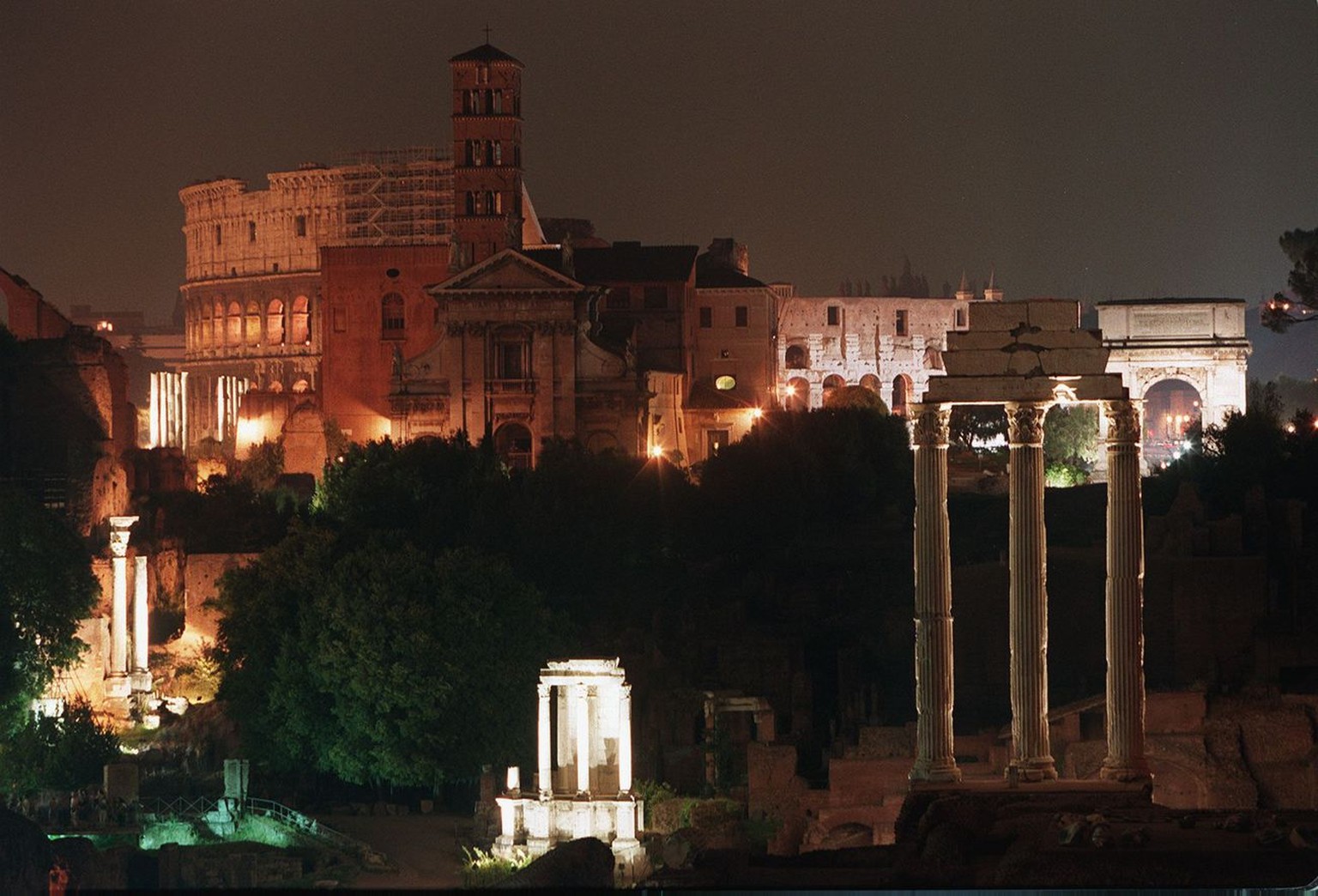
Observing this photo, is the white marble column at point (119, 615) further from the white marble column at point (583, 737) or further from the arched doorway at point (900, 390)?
the arched doorway at point (900, 390)

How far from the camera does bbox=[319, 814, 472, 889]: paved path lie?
942 inches

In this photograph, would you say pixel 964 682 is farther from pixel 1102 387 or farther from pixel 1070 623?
pixel 1102 387

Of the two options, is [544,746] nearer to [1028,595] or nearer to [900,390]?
[1028,595]

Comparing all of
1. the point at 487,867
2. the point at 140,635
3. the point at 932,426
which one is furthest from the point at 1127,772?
the point at 140,635

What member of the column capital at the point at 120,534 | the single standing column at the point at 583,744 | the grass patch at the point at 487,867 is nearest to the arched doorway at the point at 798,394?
the column capital at the point at 120,534

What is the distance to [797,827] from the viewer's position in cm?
2416

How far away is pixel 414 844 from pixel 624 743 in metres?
2.15

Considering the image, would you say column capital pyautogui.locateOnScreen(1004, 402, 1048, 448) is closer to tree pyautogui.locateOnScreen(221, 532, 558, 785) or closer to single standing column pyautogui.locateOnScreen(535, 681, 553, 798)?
single standing column pyautogui.locateOnScreen(535, 681, 553, 798)

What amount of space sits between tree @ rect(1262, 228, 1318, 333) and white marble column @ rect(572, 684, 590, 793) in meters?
10.4

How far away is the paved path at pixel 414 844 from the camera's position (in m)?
23.9

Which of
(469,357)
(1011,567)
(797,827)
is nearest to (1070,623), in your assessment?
(797,827)

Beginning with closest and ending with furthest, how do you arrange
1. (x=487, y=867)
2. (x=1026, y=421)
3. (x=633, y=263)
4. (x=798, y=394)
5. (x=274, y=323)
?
(x=1026, y=421) → (x=487, y=867) → (x=633, y=263) → (x=798, y=394) → (x=274, y=323)

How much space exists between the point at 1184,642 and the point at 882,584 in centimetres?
623

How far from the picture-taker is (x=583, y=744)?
2583 cm
